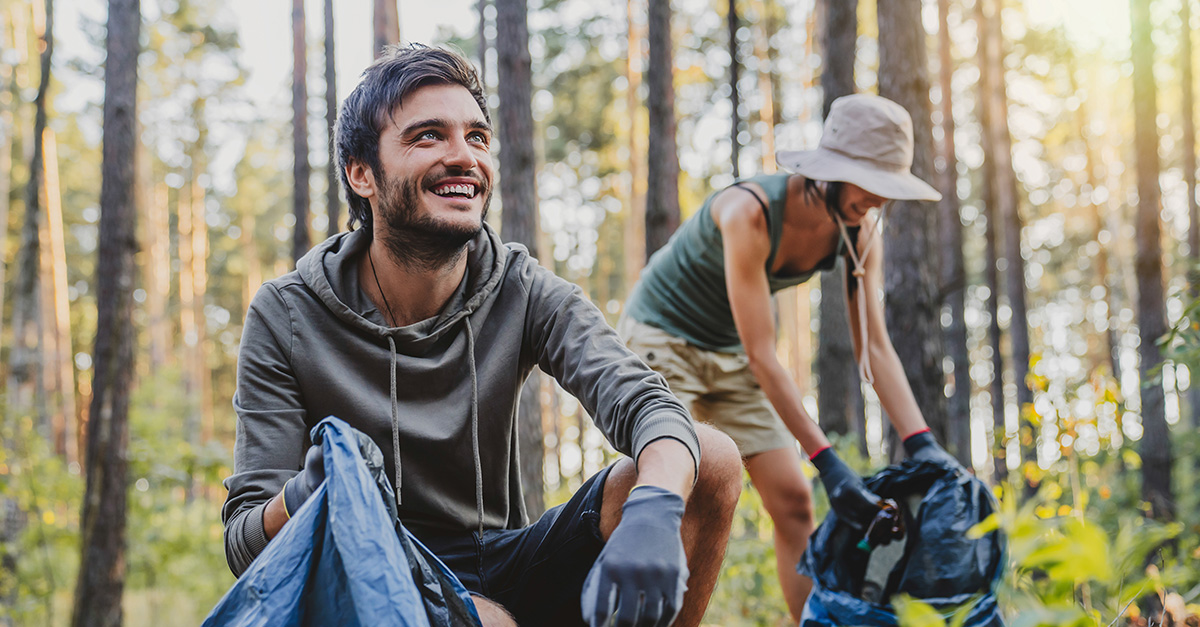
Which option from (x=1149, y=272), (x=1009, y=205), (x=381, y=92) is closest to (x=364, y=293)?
(x=381, y=92)

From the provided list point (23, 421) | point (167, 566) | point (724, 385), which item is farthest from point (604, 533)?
point (167, 566)

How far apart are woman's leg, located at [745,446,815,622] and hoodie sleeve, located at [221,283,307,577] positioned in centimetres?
172

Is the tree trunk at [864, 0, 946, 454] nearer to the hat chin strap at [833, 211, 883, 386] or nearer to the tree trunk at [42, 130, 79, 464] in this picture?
the hat chin strap at [833, 211, 883, 386]

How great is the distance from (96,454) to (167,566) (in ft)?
14.5

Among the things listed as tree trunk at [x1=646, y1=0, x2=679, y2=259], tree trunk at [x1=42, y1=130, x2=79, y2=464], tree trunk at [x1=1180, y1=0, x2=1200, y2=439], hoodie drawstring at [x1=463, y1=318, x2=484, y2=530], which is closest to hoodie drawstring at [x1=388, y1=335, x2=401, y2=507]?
hoodie drawstring at [x1=463, y1=318, x2=484, y2=530]

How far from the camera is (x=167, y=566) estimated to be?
9.75m

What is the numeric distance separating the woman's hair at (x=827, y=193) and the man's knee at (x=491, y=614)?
1.72 metres

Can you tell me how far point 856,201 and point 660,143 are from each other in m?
5.66

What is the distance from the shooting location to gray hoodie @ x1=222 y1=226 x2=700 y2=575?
6.02 ft

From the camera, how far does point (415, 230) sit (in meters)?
1.95

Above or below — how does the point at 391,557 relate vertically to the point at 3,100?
below

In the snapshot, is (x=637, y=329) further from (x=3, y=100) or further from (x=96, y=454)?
(x=3, y=100)

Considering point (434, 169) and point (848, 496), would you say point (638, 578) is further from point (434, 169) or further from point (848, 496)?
point (848, 496)

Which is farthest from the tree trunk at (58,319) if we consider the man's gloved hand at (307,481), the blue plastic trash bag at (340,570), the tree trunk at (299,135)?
the blue plastic trash bag at (340,570)
